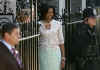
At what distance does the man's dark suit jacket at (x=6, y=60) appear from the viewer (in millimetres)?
2621

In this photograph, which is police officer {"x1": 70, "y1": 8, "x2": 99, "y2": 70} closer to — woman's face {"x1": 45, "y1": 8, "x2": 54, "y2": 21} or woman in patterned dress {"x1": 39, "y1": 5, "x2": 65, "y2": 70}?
woman in patterned dress {"x1": 39, "y1": 5, "x2": 65, "y2": 70}

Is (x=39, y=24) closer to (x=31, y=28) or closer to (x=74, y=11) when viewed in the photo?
(x=31, y=28)

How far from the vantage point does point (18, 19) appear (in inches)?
165

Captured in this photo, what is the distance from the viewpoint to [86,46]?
5496 mm

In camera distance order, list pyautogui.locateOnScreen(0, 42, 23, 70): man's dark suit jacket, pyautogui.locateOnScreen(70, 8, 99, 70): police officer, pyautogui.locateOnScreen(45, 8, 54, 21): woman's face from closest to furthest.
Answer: pyautogui.locateOnScreen(0, 42, 23, 70): man's dark suit jacket
pyautogui.locateOnScreen(45, 8, 54, 21): woman's face
pyautogui.locateOnScreen(70, 8, 99, 70): police officer

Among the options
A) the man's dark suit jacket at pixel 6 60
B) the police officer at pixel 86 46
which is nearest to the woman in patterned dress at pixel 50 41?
the police officer at pixel 86 46

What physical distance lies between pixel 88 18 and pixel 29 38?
1549 mm

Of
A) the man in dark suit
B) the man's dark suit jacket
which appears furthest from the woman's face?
the man's dark suit jacket

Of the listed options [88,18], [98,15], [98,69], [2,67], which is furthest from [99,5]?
[2,67]

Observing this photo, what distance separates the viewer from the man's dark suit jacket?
8.60 ft

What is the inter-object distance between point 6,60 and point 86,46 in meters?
3.05

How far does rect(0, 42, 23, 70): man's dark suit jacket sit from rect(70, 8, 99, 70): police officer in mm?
2804

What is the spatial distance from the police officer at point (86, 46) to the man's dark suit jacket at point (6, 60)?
2804 millimetres

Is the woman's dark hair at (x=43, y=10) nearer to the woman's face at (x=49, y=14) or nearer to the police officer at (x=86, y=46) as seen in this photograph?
the woman's face at (x=49, y=14)
